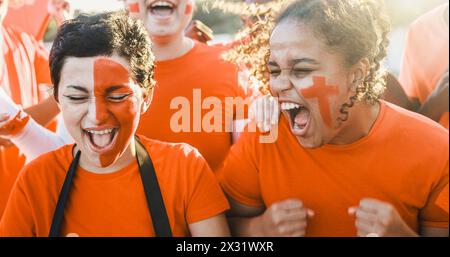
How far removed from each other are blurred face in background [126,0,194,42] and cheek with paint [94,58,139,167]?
20 cm

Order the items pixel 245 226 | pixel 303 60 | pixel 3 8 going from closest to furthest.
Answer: pixel 303 60 < pixel 245 226 < pixel 3 8

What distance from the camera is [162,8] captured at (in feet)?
5.74

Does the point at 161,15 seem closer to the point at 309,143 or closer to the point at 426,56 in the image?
the point at 309,143

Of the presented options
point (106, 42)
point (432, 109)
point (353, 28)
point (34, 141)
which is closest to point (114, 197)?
point (34, 141)

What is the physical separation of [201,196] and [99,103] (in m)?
0.36

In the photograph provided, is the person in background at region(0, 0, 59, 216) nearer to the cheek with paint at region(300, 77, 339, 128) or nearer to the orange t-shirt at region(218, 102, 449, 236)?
the orange t-shirt at region(218, 102, 449, 236)

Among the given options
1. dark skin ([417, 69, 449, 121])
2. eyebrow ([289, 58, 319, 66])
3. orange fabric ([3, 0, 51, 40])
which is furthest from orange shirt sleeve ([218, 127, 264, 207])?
orange fabric ([3, 0, 51, 40])

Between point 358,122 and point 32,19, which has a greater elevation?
point 32,19

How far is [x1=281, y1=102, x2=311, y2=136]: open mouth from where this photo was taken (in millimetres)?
1605

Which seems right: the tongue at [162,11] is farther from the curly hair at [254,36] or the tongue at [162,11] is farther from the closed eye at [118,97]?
the closed eye at [118,97]

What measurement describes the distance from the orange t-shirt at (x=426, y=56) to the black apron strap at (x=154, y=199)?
31.6 inches

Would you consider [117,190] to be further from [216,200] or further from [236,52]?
[236,52]
